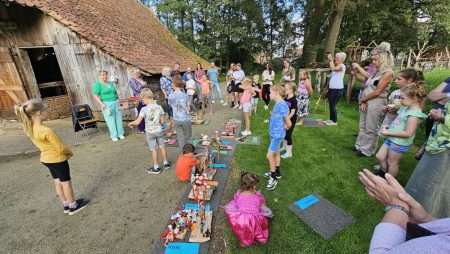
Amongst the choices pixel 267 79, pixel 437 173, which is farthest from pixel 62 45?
pixel 437 173

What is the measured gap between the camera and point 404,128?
3.12 m

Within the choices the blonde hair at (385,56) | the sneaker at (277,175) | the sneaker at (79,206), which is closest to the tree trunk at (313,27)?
the blonde hair at (385,56)

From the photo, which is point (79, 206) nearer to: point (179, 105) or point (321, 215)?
point (179, 105)

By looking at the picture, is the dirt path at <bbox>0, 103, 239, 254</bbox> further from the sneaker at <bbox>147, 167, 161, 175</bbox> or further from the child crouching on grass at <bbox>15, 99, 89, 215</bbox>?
the child crouching on grass at <bbox>15, 99, 89, 215</bbox>

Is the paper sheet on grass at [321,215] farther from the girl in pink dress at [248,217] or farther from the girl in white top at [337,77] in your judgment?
the girl in white top at [337,77]

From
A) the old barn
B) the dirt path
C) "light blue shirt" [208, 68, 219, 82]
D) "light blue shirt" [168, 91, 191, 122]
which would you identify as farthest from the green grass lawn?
the old barn

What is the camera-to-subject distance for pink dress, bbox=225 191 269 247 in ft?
8.87

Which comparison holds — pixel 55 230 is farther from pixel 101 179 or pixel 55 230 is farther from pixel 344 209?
pixel 344 209

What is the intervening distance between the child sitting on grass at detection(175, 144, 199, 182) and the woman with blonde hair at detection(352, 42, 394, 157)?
3.74 m

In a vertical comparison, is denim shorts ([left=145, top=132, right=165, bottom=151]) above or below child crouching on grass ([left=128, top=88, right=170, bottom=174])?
below

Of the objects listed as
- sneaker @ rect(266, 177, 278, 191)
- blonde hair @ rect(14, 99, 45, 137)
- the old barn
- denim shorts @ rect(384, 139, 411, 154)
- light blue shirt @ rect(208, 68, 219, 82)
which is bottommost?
sneaker @ rect(266, 177, 278, 191)

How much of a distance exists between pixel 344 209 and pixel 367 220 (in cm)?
32

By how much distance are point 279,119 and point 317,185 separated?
57.4 inches

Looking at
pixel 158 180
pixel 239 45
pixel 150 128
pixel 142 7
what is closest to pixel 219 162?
pixel 158 180
